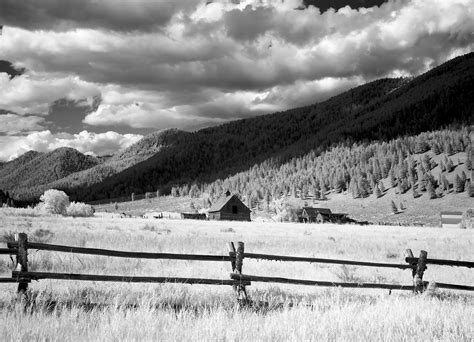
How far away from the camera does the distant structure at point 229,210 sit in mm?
97125

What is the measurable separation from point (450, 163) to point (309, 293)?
181 metres

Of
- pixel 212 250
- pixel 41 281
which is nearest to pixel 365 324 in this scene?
pixel 41 281

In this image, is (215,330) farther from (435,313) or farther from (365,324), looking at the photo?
(435,313)

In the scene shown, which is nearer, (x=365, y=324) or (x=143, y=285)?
(x=365, y=324)

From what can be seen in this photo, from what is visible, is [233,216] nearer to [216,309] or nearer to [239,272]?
[239,272]

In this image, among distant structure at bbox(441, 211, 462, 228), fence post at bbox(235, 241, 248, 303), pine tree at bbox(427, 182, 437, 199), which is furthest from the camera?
pine tree at bbox(427, 182, 437, 199)

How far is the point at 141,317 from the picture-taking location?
22.6 feet

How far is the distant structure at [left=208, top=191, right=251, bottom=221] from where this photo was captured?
97.1 meters

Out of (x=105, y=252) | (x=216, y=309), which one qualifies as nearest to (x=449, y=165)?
(x=216, y=309)

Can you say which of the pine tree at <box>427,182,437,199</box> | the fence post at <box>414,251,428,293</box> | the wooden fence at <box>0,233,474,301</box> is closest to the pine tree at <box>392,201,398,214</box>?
the pine tree at <box>427,182,437,199</box>

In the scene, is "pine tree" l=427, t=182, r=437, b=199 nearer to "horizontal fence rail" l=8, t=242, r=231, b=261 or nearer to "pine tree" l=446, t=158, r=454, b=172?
"pine tree" l=446, t=158, r=454, b=172

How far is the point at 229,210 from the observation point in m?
98.2

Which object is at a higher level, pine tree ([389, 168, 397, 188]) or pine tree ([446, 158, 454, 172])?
pine tree ([446, 158, 454, 172])

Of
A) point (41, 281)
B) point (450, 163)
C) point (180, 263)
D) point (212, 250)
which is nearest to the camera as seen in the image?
point (41, 281)
